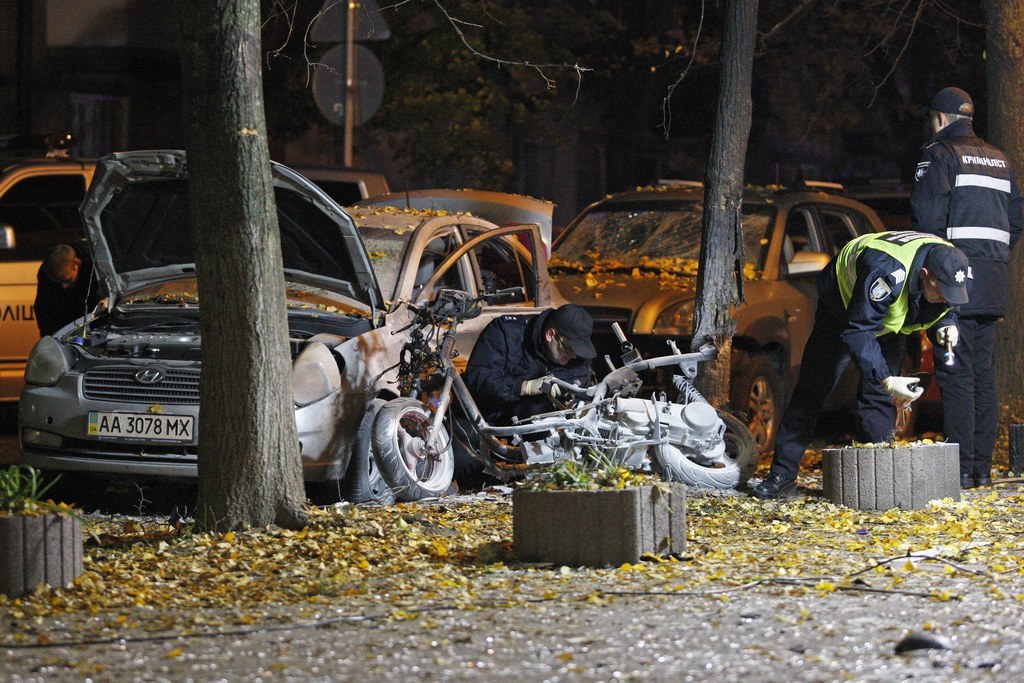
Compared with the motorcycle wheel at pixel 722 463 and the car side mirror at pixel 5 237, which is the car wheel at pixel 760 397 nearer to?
the motorcycle wheel at pixel 722 463

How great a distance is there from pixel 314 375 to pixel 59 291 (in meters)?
3.21

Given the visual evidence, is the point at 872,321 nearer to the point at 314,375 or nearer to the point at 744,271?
the point at 314,375

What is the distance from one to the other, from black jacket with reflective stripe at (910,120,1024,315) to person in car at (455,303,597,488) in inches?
84.8

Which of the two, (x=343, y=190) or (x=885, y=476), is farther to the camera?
(x=343, y=190)

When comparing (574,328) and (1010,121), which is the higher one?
(1010,121)

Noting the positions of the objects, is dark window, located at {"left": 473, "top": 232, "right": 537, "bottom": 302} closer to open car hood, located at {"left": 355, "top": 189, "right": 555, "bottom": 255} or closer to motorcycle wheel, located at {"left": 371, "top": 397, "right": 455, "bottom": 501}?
open car hood, located at {"left": 355, "top": 189, "right": 555, "bottom": 255}

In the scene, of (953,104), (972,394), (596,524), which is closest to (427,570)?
(596,524)

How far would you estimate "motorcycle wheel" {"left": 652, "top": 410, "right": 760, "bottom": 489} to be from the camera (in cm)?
955

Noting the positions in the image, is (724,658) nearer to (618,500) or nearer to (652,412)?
(618,500)

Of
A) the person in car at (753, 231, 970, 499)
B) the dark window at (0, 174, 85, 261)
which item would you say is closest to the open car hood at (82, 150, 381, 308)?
the person in car at (753, 231, 970, 499)

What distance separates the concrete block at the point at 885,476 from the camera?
29.0ft

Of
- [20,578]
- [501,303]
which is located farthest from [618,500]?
[501,303]

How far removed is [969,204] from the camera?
9.98 metres

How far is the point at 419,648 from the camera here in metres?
5.62
